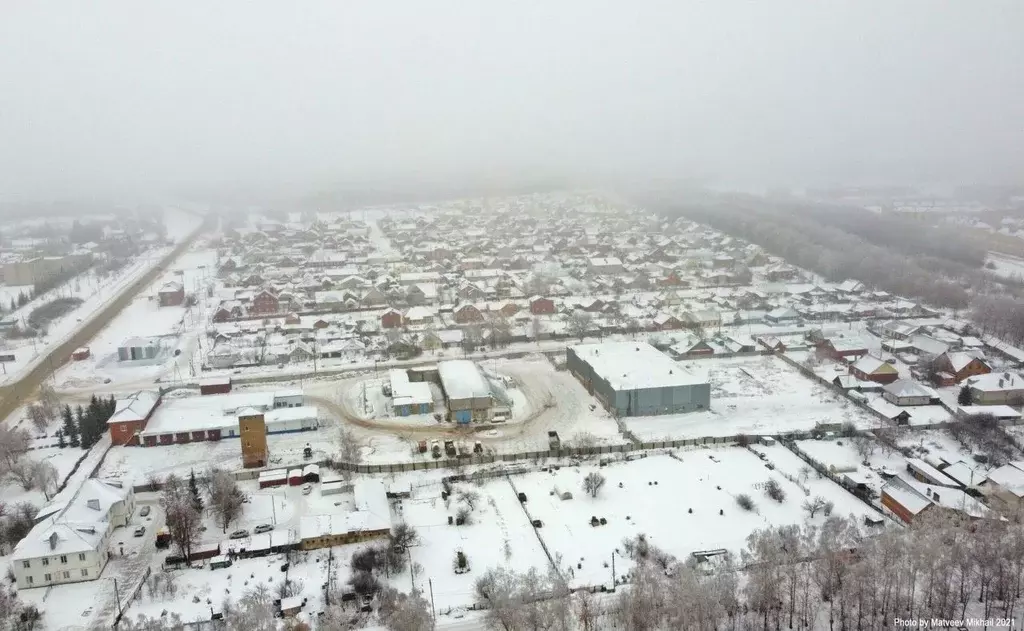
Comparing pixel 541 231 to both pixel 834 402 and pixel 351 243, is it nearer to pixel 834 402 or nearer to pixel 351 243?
pixel 351 243

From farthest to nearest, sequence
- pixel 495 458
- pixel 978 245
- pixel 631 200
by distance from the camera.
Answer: pixel 631 200 < pixel 978 245 < pixel 495 458

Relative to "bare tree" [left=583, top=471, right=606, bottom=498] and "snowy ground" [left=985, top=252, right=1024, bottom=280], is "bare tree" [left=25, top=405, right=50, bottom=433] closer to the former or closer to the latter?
"bare tree" [left=583, top=471, right=606, bottom=498]

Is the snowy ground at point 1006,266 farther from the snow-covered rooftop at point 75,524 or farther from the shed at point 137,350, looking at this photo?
the snow-covered rooftop at point 75,524

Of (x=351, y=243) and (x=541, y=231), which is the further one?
(x=541, y=231)

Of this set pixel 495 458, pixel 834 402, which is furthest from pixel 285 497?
pixel 834 402

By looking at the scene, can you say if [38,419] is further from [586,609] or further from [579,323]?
[579,323]

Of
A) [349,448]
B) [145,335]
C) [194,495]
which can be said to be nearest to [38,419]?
[194,495]
